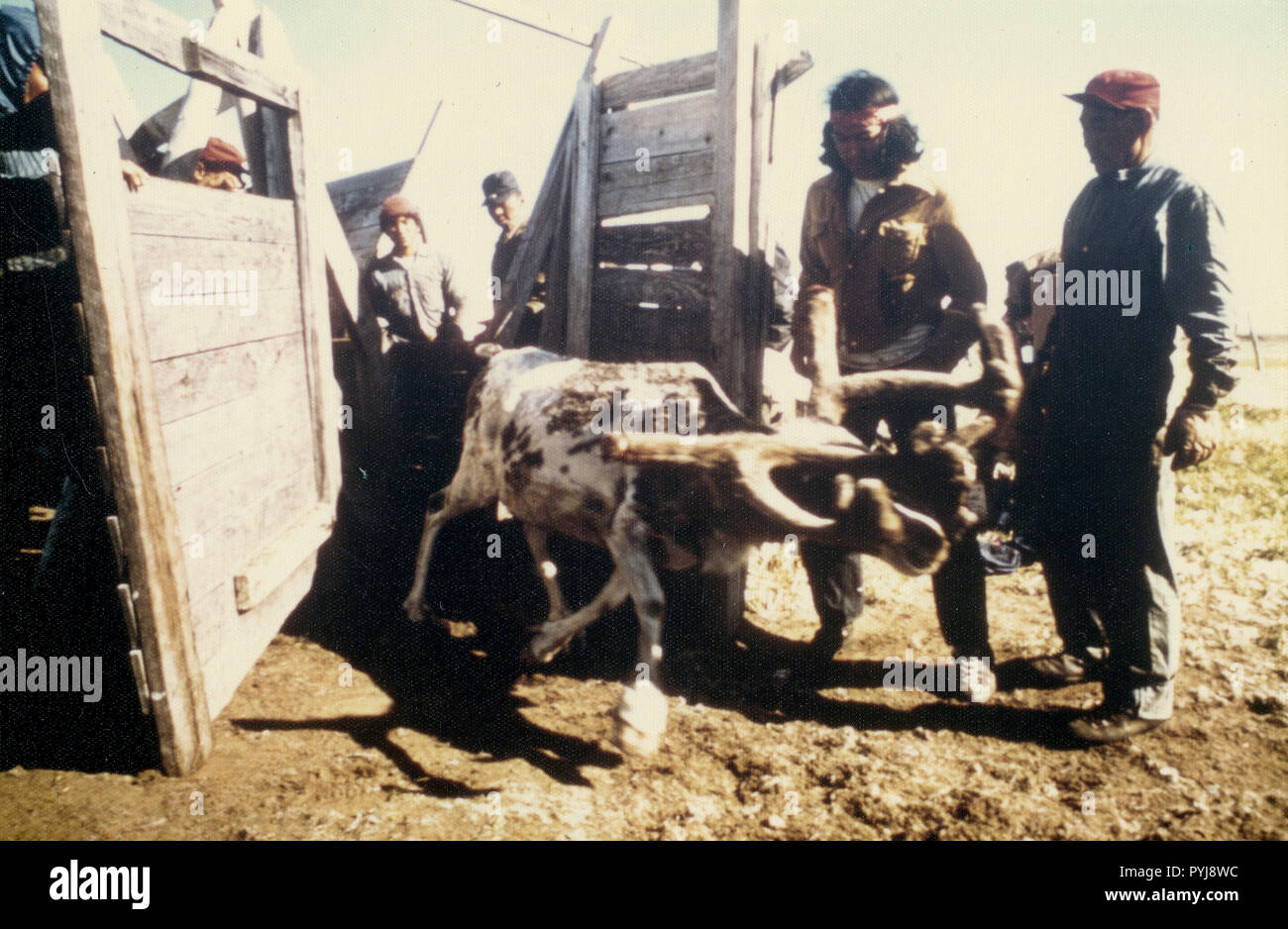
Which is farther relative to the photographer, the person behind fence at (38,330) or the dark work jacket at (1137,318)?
the dark work jacket at (1137,318)

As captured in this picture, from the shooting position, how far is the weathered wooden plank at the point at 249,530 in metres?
3.14

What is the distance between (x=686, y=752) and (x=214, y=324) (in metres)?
2.87

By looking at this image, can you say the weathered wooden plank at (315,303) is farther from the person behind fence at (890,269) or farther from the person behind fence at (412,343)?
the person behind fence at (890,269)

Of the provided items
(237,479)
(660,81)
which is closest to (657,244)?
(660,81)

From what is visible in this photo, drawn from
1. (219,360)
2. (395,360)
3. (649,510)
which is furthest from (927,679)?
(395,360)

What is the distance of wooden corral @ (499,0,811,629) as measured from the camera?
4289 millimetres

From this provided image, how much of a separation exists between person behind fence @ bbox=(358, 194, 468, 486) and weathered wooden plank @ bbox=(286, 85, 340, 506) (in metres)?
1.01

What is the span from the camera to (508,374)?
430 centimetres

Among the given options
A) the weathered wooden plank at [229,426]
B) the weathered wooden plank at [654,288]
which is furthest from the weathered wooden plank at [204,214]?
the weathered wooden plank at [654,288]

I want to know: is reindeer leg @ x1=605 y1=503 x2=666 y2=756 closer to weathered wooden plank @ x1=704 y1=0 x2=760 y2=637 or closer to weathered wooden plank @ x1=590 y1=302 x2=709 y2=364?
weathered wooden plank @ x1=704 y1=0 x2=760 y2=637

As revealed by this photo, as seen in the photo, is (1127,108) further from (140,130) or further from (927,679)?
(140,130)

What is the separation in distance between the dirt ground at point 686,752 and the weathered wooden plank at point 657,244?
2362mm

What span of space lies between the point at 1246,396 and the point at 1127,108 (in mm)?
15526

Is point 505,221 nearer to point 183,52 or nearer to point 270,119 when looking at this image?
point 270,119
